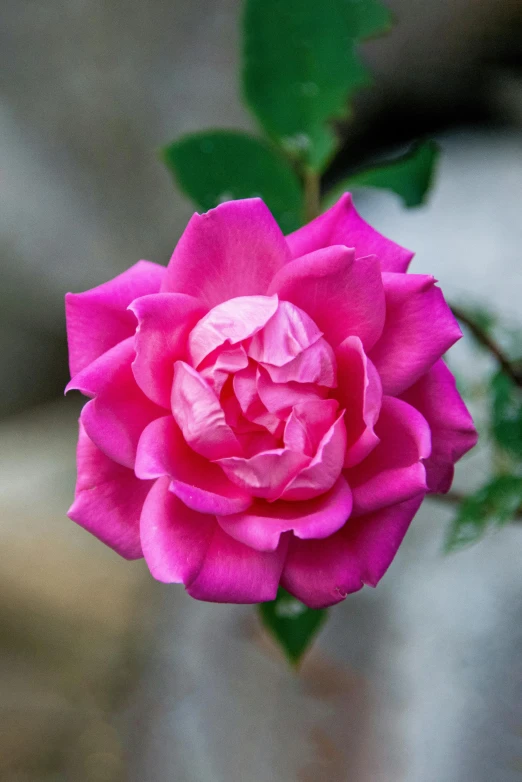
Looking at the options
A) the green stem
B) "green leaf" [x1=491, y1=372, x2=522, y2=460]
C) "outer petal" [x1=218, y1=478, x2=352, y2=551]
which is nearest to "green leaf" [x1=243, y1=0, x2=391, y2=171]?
the green stem

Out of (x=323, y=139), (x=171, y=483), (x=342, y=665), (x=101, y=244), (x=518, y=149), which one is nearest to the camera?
(x=171, y=483)

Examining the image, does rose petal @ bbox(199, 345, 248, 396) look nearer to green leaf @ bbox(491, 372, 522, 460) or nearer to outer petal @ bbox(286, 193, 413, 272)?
outer petal @ bbox(286, 193, 413, 272)

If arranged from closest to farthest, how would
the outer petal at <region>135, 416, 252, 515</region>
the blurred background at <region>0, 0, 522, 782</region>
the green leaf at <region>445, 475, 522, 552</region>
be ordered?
the outer petal at <region>135, 416, 252, 515</region> → the green leaf at <region>445, 475, 522, 552</region> → the blurred background at <region>0, 0, 522, 782</region>

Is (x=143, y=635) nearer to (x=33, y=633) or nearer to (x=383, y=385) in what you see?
(x=33, y=633)

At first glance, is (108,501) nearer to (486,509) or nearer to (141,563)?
(486,509)

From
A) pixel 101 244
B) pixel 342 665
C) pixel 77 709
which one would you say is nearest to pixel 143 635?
pixel 77 709
